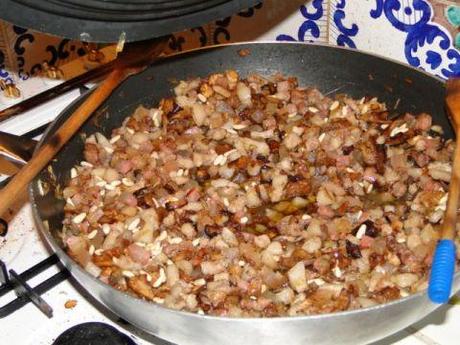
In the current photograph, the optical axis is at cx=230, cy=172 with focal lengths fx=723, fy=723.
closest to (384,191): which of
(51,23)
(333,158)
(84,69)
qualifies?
(333,158)

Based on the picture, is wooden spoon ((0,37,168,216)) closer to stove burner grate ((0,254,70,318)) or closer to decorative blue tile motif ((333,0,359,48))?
stove burner grate ((0,254,70,318))

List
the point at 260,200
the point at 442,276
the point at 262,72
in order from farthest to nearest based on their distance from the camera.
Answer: the point at 262,72 → the point at 260,200 → the point at 442,276

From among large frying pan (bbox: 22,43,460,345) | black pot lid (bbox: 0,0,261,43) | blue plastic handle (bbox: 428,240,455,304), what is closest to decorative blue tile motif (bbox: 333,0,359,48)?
large frying pan (bbox: 22,43,460,345)

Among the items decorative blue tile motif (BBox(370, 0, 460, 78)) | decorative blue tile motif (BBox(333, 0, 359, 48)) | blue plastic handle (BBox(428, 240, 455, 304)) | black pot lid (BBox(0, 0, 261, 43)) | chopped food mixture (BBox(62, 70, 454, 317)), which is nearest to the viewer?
blue plastic handle (BBox(428, 240, 455, 304))

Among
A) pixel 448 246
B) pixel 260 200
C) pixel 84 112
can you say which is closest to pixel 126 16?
pixel 84 112

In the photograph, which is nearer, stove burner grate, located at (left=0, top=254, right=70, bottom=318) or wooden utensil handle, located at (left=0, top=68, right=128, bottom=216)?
wooden utensil handle, located at (left=0, top=68, right=128, bottom=216)

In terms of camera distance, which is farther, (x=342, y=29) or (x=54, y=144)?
(x=342, y=29)

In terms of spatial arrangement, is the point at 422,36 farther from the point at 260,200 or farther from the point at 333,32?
the point at 260,200
